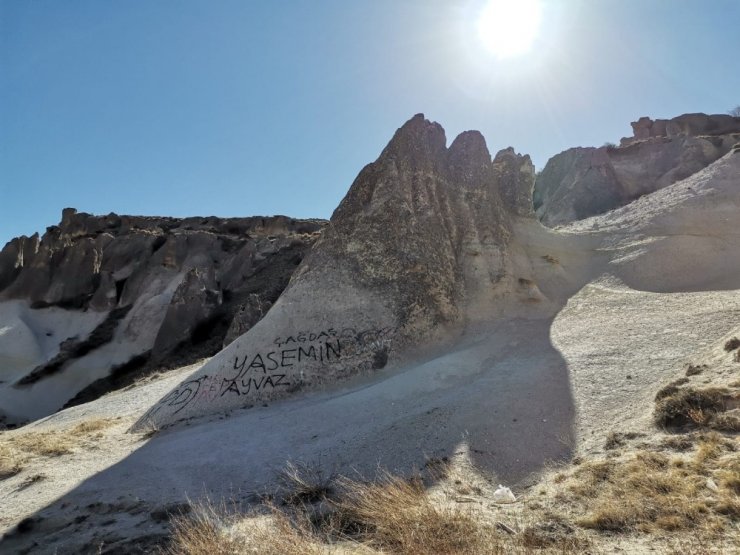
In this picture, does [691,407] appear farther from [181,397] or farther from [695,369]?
[181,397]

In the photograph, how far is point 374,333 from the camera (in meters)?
9.91

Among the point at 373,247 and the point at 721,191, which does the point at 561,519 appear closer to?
the point at 373,247

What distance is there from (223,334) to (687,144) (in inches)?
1014

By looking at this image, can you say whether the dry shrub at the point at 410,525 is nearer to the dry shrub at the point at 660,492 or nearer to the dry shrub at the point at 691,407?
the dry shrub at the point at 660,492

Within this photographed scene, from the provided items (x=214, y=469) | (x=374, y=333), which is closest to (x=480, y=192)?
(x=374, y=333)

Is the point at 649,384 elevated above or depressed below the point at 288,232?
below

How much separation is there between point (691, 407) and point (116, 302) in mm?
26675

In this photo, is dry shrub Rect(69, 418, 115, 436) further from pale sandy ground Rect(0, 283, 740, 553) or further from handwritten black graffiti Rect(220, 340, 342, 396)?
handwritten black graffiti Rect(220, 340, 342, 396)

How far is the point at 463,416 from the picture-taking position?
6.64m

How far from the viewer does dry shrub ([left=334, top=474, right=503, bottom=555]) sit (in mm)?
3244

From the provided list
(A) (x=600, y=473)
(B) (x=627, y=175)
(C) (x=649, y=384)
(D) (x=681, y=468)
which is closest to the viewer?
(D) (x=681, y=468)

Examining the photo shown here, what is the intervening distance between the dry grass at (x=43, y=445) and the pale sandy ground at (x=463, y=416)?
0.21 metres

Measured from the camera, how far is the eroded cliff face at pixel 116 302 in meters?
20.2

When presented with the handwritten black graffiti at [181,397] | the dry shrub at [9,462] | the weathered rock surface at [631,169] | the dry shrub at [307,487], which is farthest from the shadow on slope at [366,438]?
the weathered rock surface at [631,169]
